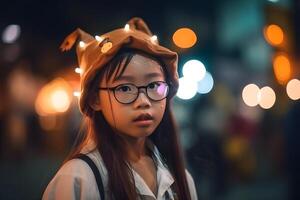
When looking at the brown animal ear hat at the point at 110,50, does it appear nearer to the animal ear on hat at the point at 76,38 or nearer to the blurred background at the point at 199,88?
the animal ear on hat at the point at 76,38

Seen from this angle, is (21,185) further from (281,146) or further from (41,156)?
(281,146)

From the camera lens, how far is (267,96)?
3.00 m

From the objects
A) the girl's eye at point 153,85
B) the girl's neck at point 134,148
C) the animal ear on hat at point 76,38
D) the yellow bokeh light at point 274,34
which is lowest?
the girl's neck at point 134,148

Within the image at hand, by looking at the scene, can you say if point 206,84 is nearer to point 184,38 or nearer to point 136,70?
point 184,38

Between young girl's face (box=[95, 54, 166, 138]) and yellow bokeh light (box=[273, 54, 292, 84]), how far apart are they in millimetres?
1580

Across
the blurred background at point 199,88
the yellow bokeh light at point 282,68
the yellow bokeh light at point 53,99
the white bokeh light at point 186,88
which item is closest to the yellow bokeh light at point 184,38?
the blurred background at point 199,88

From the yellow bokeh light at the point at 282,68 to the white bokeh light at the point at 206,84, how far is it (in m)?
0.48

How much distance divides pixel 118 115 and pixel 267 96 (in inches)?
73.2

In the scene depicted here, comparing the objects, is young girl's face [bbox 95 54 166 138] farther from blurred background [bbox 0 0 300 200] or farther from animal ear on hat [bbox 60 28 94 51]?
blurred background [bbox 0 0 300 200]

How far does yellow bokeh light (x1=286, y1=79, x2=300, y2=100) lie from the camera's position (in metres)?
2.75

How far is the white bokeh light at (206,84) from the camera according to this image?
2.35 metres

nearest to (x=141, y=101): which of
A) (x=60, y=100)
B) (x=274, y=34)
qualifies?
(x=60, y=100)

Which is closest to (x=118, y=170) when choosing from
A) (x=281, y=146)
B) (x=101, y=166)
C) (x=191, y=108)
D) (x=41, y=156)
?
(x=101, y=166)

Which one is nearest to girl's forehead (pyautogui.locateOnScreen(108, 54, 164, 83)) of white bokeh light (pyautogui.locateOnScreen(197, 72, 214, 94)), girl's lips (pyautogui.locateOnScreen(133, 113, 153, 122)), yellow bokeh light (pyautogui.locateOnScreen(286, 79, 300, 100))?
girl's lips (pyautogui.locateOnScreen(133, 113, 153, 122))
